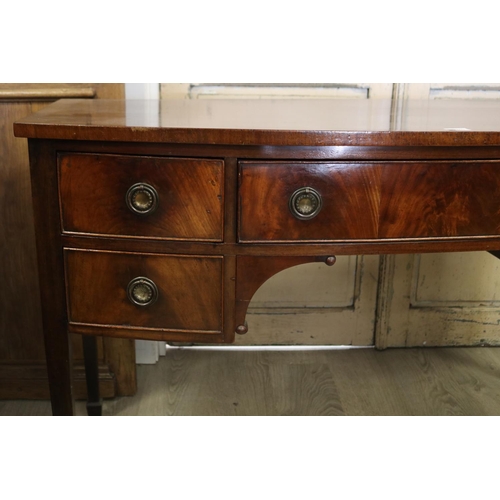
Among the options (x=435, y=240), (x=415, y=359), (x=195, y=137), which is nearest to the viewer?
(x=195, y=137)

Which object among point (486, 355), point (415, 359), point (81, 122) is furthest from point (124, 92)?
point (486, 355)

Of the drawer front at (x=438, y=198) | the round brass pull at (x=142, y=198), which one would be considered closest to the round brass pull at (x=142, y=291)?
the round brass pull at (x=142, y=198)

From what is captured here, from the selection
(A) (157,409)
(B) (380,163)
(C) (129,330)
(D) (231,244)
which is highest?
(B) (380,163)

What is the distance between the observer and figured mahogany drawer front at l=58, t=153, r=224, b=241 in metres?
1.16

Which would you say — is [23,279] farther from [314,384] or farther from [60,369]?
[314,384]

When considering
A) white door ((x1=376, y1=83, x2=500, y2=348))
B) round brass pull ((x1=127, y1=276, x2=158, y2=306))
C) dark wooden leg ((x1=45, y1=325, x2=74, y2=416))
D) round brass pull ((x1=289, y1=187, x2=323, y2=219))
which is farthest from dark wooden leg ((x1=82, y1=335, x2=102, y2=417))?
white door ((x1=376, y1=83, x2=500, y2=348))

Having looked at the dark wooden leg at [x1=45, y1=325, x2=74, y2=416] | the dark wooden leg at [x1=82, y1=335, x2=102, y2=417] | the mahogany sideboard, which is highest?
the mahogany sideboard

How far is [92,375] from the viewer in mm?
1729

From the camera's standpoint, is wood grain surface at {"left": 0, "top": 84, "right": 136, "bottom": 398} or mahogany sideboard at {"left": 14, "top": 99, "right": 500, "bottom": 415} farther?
wood grain surface at {"left": 0, "top": 84, "right": 136, "bottom": 398}

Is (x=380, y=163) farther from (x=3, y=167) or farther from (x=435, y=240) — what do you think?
(x=3, y=167)

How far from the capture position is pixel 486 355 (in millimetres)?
2184

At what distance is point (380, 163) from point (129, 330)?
55 centimetres

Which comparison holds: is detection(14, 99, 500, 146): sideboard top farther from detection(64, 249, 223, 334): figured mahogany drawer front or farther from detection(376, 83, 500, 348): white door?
detection(376, 83, 500, 348): white door

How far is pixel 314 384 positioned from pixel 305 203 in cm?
94
